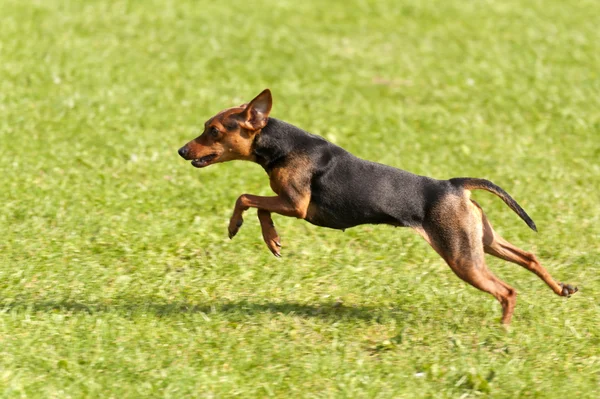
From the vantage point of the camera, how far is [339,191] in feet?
23.5

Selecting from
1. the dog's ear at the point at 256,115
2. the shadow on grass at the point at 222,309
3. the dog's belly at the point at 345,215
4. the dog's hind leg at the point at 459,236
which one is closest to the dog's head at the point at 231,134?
the dog's ear at the point at 256,115

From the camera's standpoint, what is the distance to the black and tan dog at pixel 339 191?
281 inches

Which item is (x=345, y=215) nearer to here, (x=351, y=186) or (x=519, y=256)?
(x=351, y=186)

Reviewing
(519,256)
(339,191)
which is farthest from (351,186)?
(519,256)

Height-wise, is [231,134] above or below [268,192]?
above

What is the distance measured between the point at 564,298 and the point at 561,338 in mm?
899

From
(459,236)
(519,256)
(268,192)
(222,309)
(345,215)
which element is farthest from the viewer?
(268,192)

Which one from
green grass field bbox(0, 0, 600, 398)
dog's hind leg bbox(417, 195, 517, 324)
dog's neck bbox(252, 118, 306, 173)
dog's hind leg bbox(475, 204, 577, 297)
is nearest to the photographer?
green grass field bbox(0, 0, 600, 398)

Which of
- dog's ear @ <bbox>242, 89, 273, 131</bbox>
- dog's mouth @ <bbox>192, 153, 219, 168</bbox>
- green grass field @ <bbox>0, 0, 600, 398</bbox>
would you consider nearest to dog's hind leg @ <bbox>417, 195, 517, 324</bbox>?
green grass field @ <bbox>0, 0, 600, 398</bbox>

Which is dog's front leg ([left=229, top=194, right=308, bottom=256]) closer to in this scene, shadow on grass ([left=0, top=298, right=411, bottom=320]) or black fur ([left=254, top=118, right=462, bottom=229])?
black fur ([left=254, top=118, right=462, bottom=229])

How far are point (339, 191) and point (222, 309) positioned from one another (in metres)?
1.51

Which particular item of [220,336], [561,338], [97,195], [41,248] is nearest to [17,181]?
[97,195]

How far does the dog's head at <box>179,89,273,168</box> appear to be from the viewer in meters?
7.17

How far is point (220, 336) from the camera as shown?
23.9 ft
